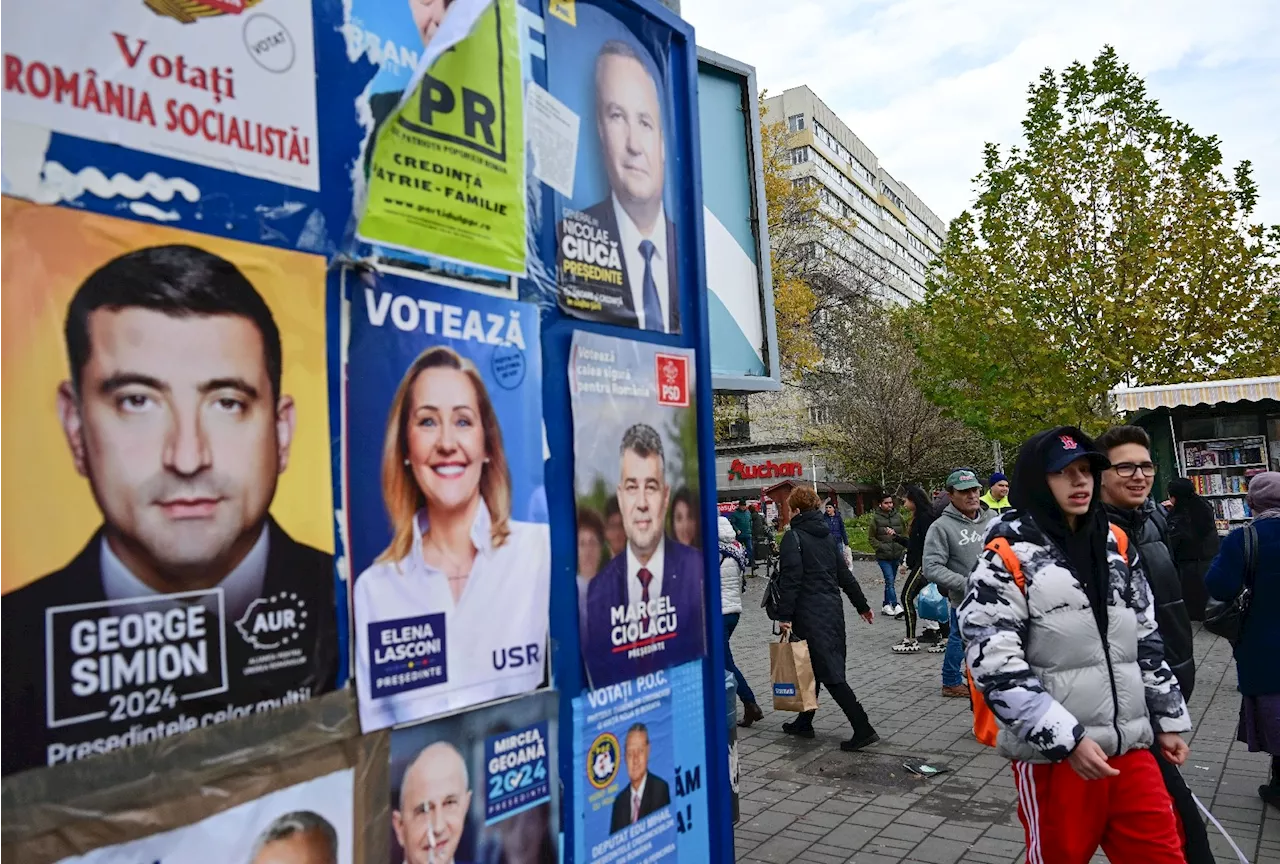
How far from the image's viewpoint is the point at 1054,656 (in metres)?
3.36

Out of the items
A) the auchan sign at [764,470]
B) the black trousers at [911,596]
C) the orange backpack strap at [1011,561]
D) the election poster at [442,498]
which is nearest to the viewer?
the election poster at [442,498]

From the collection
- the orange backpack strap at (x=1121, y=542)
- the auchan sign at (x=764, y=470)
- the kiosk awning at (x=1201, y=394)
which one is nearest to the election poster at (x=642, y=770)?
the orange backpack strap at (x=1121, y=542)

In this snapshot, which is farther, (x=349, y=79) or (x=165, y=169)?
(x=349, y=79)

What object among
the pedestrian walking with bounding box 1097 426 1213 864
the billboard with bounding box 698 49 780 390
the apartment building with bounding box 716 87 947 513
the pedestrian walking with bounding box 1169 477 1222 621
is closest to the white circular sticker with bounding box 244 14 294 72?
the billboard with bounding box 698 49 780 390

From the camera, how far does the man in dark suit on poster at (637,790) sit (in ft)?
8.09

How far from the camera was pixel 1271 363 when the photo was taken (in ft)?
66.0

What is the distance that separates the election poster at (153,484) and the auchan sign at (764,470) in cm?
4662

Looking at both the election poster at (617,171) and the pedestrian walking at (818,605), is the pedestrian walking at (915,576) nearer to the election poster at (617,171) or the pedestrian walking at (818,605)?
the pedestrian walking at (818,605)

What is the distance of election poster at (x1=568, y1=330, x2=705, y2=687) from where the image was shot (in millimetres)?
2422

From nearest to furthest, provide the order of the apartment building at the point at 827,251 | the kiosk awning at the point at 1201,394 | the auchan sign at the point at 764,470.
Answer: the kiosk awning at the point at 1201,394
the apartment building at the point at 827,251
the auchan sign at the point at 764,470

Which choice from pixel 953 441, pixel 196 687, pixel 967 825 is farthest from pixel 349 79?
pixel 953 441

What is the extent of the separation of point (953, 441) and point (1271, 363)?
2079 cm

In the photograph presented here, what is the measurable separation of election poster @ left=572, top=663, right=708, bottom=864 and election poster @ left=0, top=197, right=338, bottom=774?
81 centimetres

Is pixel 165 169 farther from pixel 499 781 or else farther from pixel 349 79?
pixel 499 781
